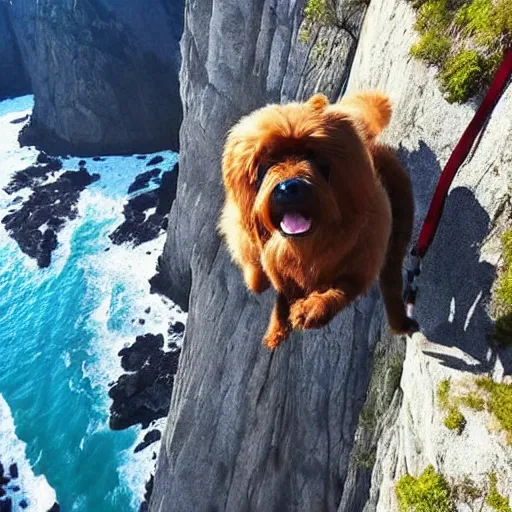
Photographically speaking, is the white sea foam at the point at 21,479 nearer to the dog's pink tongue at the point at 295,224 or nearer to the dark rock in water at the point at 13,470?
the dark rock in water at the point at 13,470

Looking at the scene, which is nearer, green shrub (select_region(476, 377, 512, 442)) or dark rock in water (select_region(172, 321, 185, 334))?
green shrub (select_region(476, 377, 512, 442))

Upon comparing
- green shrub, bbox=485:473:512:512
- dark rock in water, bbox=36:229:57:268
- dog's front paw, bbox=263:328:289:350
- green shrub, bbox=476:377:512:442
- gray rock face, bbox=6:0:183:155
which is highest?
green shrub, bbox=476:377:512:442

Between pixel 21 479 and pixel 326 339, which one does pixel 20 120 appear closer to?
pixel 21 479

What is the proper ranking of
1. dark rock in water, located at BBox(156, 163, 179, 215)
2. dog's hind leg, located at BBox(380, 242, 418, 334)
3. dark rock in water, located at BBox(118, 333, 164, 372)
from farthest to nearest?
dark rock in water, located at BBox(156, 163, 179, 215)
dark rock in water, located at BBox(118, 333, 164, 372)
dog's hind leg, located at BBox(380, 242, 418, 334)

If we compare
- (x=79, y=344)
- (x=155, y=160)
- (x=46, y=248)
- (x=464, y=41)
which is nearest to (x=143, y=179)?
(x=155, y=160)

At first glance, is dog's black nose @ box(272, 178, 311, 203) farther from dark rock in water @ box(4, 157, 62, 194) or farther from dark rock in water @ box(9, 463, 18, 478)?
dark rock in water @ box(4, 157, 62, 194)

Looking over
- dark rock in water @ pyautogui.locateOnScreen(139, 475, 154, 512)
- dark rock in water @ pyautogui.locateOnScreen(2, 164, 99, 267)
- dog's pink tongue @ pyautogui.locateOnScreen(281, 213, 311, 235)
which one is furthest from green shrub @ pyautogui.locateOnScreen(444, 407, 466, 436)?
dark rock in water @ pyautogui.locateOnScreen(2, 164, 99, 267)
